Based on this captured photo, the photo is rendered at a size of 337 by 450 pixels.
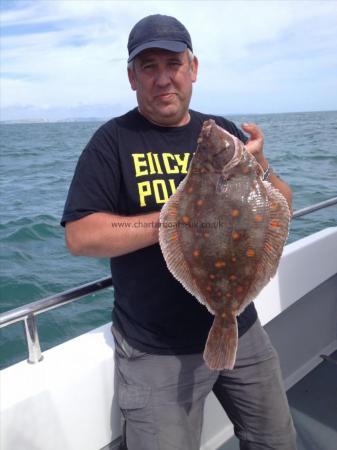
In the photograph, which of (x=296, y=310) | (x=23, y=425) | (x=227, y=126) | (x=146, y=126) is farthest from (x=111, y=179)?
(x=296, y=310)

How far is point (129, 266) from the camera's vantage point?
85.8 inches

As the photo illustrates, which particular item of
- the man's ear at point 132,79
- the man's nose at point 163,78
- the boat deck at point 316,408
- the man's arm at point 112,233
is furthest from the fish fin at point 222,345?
the boat deck at point 316,408

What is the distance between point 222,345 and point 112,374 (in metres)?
0.74

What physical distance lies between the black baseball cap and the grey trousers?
1512 millimetres

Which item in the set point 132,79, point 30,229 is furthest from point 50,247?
point 132,79

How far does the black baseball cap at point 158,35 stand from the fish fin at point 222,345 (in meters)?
1.39

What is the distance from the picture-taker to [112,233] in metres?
1.96

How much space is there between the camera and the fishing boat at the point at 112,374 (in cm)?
211

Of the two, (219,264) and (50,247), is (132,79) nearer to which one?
(219,264)

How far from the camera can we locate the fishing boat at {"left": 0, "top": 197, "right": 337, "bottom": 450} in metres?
2.11

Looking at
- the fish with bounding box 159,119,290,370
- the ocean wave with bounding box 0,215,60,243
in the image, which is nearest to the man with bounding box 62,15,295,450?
the fish with bounding box 159,119,290,370

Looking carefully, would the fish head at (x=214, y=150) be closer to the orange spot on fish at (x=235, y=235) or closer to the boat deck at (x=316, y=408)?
the orange spot on fish at (x=235, y=235)

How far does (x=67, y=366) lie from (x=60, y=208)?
34.5 feet

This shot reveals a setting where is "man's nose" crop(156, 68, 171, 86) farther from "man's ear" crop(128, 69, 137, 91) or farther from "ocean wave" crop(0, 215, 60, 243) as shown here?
"ocean wave" crop(0, 215, 60, 243)
